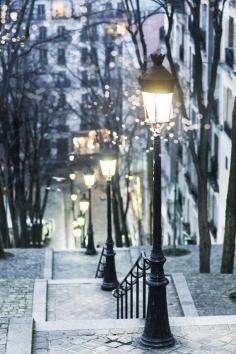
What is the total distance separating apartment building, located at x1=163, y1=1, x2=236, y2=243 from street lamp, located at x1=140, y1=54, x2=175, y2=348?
14465mm

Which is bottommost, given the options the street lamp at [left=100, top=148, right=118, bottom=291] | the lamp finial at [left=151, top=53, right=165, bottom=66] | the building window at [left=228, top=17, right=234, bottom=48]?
the street lamp at [left=100, top=148, right=118, bottom=291]

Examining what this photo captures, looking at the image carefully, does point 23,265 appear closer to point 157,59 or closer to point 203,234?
point 203,234

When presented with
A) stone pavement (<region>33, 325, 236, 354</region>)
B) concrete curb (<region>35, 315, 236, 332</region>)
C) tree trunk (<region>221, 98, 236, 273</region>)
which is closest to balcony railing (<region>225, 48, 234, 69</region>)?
tree trunk (<region>221, 98, 236, 273</region>)

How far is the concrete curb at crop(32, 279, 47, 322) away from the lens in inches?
564

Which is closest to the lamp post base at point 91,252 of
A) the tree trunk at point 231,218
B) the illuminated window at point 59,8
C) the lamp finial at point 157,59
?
the tree trunk at point 231,218

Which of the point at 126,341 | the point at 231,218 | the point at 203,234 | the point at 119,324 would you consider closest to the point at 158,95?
the point at 126,341

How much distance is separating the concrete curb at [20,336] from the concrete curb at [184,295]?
4.01 meters

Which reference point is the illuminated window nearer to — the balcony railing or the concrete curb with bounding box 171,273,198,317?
the balcony railing

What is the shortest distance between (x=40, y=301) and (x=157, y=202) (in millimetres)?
5800

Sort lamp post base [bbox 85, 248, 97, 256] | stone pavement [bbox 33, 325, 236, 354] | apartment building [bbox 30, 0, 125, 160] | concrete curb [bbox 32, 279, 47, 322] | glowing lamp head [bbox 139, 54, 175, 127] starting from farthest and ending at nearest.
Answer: apartment building [bbox 30, 0, 125, 160], lamp post base [bbox 85, 248, 97, 256], concrete curb [bbox 32, 279, 47, 322], stone pavement [bbox 33, 325, 236, 354], glowing lamp head [bbox 139, 54, 175, 127]

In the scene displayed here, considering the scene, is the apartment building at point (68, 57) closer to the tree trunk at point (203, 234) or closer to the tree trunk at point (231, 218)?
the tree trunk at point (203, 234)

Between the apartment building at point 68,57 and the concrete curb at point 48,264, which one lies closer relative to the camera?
the concrete curb at point 48,264

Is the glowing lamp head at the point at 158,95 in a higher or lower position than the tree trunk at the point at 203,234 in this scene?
higher

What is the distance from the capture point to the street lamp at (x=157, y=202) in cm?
972
